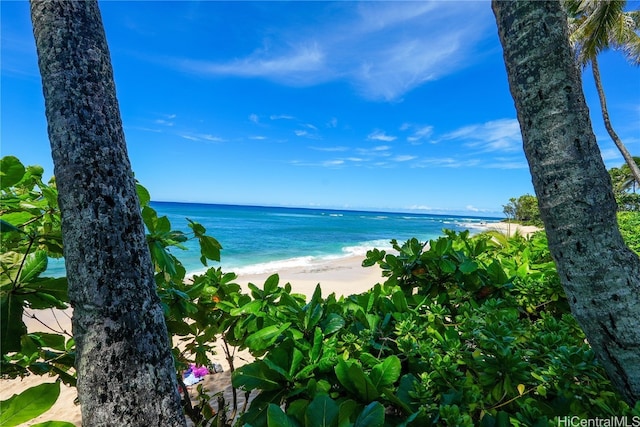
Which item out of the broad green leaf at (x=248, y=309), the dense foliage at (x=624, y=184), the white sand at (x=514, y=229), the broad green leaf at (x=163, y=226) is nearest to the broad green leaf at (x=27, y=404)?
the broad green leaf at (x=248, y=309)

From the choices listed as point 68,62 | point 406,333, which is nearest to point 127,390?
point 406,333

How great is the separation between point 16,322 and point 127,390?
22.0 inches

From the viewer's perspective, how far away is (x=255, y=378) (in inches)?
46.8

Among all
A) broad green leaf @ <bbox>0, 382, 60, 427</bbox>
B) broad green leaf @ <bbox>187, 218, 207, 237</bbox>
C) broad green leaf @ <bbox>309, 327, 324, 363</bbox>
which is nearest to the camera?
broad green leaf @ <bbox>0, 382, 60, 427</bbox>

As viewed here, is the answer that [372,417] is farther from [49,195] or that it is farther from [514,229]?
[514,229]

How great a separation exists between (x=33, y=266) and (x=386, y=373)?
145 centimetres

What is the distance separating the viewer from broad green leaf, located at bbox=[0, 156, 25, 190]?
1.26m

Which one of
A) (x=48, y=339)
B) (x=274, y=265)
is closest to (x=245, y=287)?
(x=274, y=265)

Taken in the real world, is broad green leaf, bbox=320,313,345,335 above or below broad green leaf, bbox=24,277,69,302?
below

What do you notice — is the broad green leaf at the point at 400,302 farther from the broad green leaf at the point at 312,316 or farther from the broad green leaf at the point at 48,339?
the broad green leaf at the point at 48,339

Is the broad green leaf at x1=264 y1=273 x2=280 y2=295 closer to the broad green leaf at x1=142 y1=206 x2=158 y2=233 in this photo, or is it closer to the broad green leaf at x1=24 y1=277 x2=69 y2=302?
the broad green leaf at x1=142 y1=206 x2=158 y2=233

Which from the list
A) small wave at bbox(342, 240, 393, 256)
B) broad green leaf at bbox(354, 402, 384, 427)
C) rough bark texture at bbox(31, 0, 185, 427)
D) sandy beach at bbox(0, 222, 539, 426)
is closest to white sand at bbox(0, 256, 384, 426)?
sandy beach at bbox(0, 222, 539, 426)

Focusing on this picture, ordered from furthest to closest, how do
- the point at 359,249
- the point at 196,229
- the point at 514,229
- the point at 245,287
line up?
the point at 359,249
the point at 514,229
the point at 245,287
the point at 196,229

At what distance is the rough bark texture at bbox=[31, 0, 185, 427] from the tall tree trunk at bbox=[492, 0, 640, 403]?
150cm
